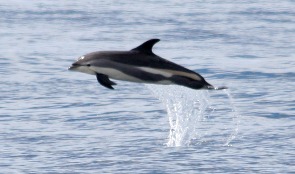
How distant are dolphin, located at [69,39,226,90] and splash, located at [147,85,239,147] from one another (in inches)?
109

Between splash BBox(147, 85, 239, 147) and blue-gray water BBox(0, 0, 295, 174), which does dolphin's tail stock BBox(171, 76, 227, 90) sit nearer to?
blue-gray water BBox(0, 0, 295, 174)

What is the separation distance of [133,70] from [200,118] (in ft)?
21.1

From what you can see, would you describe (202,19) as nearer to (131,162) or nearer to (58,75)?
(58,75)

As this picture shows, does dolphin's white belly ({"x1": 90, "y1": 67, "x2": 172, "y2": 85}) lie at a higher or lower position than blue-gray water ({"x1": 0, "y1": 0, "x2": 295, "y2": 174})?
higher

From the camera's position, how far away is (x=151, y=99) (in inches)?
814

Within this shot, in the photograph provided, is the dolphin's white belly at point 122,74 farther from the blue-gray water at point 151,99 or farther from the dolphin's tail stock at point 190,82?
the blue-gray water at point 151,99

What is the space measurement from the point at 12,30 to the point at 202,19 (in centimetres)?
550

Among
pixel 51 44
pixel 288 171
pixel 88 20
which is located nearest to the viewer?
pixel 288 171

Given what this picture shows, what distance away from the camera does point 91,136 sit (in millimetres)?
17016

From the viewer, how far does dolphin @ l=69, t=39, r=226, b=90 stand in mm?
12438

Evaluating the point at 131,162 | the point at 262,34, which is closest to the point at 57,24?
the point at 262,34

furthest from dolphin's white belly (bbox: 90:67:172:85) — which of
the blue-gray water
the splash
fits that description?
the splash

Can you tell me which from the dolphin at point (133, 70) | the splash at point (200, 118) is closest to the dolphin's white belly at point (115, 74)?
the dolphin at point (133, 70)

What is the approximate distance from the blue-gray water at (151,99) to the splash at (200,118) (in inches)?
1.1
